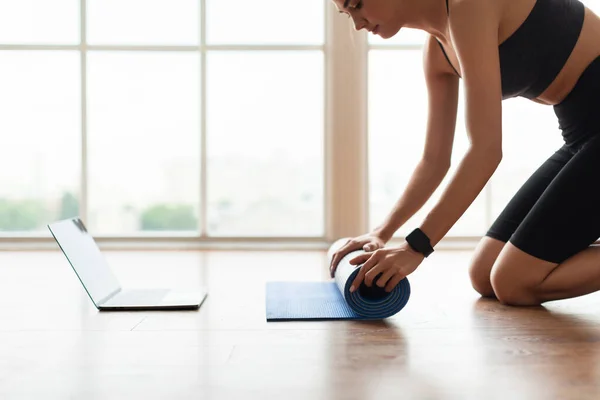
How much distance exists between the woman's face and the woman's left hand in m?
0.61

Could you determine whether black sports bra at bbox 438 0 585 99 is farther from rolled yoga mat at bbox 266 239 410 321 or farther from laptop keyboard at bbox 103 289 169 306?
laptop keyboard at bbox 103 289 169 306

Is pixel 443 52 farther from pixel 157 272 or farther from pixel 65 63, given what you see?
pixel 65 63

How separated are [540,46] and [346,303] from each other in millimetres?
917

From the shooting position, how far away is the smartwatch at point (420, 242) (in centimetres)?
162

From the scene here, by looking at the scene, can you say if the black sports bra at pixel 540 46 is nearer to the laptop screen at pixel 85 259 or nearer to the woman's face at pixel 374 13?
the woman's face at pixel 374 13

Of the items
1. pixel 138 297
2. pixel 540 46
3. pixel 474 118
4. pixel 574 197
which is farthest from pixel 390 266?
pixel 138 297

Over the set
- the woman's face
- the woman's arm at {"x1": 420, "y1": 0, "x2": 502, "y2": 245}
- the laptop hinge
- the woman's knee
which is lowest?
the laptop hinge

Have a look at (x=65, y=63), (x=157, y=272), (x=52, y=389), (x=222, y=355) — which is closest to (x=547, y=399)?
(x=222, y=355)

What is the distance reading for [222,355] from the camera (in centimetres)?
141

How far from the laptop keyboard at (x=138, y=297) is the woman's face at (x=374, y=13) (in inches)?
41.5

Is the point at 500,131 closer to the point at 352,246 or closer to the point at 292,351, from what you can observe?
the point at 352,246

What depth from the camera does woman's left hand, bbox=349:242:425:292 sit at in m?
1.61

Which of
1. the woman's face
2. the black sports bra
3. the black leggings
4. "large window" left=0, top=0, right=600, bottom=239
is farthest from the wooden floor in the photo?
"large window" left=0, top=0, right=600, bottom=239

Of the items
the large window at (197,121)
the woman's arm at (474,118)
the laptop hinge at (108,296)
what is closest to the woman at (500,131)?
the woman's arm at (474,118)
